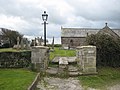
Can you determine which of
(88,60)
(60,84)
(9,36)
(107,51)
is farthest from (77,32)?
(60,84)

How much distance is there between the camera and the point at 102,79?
44.0ft

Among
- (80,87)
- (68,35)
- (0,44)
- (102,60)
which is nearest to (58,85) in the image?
(80,87)

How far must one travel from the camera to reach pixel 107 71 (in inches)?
591

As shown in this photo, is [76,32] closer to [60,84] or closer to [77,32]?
[77,32]

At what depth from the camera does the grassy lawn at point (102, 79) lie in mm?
12000

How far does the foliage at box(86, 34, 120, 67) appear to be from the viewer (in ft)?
53.1

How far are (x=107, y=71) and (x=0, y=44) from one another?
32335mm

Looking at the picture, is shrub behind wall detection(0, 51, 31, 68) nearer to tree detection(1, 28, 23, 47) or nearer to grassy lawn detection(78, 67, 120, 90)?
grassy lawn detection(78, 67, 120, 90)

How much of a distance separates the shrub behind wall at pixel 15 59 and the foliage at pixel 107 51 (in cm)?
482

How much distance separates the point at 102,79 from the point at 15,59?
5.67 m

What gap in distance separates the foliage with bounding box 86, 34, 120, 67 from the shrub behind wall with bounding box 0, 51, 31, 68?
15.8 ft

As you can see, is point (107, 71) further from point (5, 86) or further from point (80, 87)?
point (5, 86)

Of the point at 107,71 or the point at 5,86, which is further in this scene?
the point at 107,71

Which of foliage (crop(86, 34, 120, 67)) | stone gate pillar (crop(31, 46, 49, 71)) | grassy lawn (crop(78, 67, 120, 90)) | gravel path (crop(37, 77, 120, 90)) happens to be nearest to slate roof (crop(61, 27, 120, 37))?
foliage (crop(86, 34, 120, 67))
